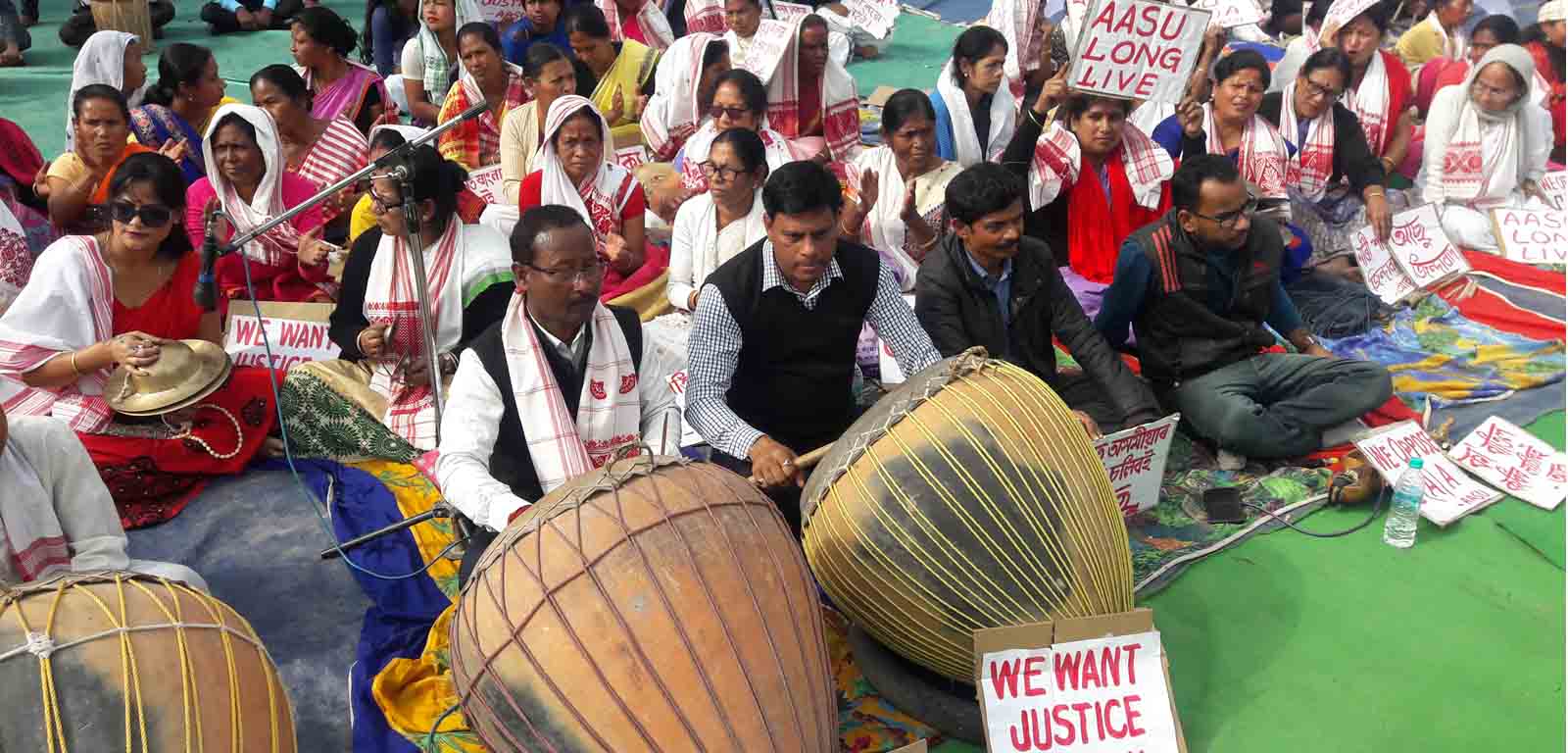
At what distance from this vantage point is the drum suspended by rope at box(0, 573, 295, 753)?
2.15 meters

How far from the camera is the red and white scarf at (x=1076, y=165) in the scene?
5.42 metres

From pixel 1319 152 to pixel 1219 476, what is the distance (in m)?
2.65

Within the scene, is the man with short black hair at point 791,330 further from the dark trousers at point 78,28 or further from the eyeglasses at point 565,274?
the dark trousers at point 78,28

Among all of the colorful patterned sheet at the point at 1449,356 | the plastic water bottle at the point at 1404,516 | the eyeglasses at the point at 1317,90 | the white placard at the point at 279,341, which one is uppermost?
the eyeglasses at the point at 1317,90

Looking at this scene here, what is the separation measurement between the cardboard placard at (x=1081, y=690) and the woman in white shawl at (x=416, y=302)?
2.22 m

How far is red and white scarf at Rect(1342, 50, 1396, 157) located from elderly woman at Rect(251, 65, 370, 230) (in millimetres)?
5348

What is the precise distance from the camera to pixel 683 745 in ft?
7.54

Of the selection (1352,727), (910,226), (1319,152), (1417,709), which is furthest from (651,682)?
(1319,152)

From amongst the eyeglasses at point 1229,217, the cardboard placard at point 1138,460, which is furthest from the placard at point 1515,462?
the cardboard placard at point 1138,460

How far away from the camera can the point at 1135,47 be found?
5.18 meters

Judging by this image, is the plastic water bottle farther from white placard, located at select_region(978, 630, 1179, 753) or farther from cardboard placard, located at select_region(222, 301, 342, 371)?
cardboard placard, located at select_region(222, 301, 342, 371)

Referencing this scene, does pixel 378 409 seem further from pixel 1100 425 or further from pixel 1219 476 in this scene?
pixel 1219 476

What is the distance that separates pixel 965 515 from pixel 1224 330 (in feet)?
6.92

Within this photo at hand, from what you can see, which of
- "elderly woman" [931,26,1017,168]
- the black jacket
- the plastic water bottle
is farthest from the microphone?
"elderly woman" [931,26,1017,168]
